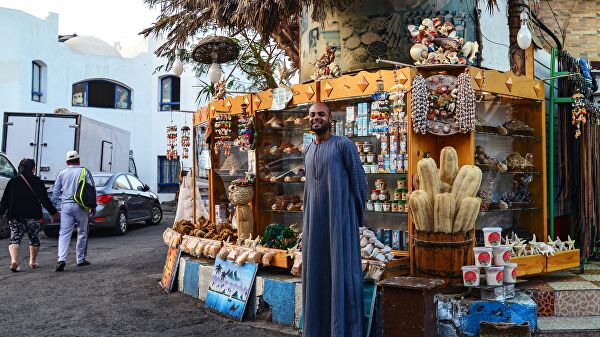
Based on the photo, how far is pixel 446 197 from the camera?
563cm

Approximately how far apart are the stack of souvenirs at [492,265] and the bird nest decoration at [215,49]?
5250 millimetres

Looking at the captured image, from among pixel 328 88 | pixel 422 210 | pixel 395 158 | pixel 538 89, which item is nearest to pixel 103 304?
pixel 328 88

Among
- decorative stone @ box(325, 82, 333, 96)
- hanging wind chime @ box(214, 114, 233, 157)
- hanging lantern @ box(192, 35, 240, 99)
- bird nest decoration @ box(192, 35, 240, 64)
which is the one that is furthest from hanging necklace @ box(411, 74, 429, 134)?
bird nest decoration @ box(192, 35, 240, 64)

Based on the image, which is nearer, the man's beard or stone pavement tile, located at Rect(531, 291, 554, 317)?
the man's beard

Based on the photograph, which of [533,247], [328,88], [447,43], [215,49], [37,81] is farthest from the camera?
[37,81]

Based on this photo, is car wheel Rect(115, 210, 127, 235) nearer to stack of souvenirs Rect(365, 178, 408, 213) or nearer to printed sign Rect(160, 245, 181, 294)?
printed sign Rect(160, 245, 181, 294)

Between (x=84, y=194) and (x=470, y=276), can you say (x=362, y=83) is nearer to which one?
(x=470, y=276)

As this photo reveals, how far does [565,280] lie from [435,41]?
3.08 m

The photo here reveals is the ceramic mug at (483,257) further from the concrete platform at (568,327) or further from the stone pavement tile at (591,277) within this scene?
the stone pavement tile at (591,277)

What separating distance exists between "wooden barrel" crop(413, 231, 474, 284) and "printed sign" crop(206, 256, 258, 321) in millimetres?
1942

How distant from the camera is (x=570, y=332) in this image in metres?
5.49

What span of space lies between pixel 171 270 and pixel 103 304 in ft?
3.56

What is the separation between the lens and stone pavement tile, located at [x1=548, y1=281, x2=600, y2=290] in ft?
19.8

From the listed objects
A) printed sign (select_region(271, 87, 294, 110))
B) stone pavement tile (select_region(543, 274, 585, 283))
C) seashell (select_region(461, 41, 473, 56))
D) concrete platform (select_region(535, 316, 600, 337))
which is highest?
seashell (select_region(461, 41, 473, 56))
